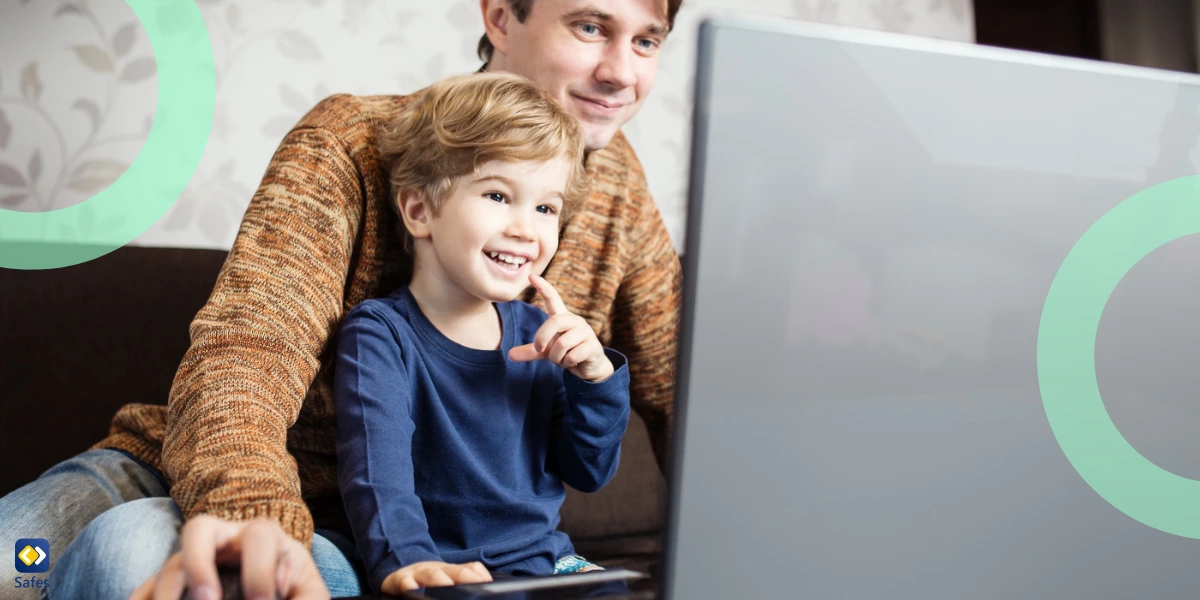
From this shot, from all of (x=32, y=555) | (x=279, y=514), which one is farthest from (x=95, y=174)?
(x=279, y=514)

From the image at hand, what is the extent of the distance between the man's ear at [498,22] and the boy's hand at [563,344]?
1.21 ft

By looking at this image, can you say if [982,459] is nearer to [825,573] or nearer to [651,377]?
[825,573]

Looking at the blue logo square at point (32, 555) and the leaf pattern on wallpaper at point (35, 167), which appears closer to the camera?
the blue logo square at point (32, 555)

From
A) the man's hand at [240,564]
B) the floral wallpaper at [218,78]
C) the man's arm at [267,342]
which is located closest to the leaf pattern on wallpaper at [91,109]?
the floral wallpaper at [218,78]

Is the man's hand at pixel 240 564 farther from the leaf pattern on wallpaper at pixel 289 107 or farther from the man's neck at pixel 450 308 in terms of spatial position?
the leaf pattern on wallpaper at pixel 289 107

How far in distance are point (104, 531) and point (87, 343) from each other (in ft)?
2.60

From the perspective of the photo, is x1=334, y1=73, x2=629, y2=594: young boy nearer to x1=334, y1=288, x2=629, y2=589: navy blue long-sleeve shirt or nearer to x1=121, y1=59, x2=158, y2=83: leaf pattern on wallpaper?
x1=334, y1=288, x2=629, y2=589: navy blue long-sleeve shirt

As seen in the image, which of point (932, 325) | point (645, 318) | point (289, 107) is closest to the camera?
point (932, 325)

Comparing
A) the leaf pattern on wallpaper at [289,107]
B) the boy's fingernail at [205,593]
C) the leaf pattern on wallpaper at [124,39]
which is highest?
the leaf pattern on wallpaper at [124,39]

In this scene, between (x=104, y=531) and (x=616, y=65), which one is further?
(x=616, y=65)

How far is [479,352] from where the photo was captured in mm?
923

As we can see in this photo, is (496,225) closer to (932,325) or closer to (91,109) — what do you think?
(932,325)

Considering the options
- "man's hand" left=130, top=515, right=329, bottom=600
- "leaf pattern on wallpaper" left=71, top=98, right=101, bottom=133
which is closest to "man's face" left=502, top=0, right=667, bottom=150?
"man's hand" left=130, top=515, right=329, bottom=600

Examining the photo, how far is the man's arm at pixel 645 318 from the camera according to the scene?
123cm
